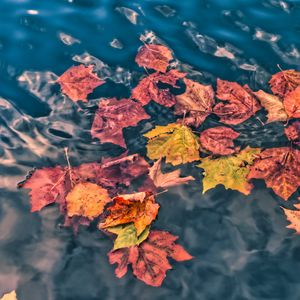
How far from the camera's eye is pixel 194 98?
333cm

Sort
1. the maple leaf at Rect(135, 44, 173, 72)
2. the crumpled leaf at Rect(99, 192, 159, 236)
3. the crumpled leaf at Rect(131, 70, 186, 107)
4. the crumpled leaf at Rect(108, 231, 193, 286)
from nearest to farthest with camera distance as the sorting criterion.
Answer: the crumpled leaf at Rect(108, 231, 193, 286) → the crumpled leaf at Rect(99, 192, 159, 236) → the crumpled leaf at Rect(131, 70, 186, 107) → the maple leaf at Rect(135, 44, 173, 72)

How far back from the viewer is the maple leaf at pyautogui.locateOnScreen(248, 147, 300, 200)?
2.69m

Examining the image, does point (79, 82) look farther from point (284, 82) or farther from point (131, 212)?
point (284, 82)

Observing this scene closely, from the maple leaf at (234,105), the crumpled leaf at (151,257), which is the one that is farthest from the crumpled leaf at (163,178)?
the maple leaf at (234,105)

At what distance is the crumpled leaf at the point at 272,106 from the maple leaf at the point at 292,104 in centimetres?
5

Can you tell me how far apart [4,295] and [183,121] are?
185 centimetres

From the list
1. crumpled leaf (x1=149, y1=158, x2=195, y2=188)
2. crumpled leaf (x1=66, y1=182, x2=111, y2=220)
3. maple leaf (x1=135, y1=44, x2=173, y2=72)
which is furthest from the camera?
maple leaf (x1=135, y1=44, x2=173, y2=72)

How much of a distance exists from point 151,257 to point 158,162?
765mm

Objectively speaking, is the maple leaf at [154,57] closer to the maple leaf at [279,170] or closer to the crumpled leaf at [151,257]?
the maple leaf at [279,170]

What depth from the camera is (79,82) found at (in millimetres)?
3586

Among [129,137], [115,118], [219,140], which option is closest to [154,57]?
[115,118]

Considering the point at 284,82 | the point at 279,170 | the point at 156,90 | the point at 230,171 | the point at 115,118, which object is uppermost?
the point at 284,82

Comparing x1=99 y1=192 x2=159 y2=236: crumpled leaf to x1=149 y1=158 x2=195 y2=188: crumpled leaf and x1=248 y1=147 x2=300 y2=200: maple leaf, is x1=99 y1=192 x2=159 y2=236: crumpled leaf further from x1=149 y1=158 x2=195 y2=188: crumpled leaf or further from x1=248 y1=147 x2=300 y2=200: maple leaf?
x1=248 y1=147 x2=300 y2=200: maple leaf

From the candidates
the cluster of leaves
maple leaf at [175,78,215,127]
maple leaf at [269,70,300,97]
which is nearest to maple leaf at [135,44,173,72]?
the cluster of leaves
